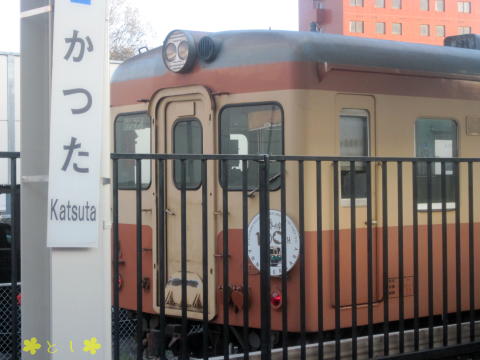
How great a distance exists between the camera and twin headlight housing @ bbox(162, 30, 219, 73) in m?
6.43

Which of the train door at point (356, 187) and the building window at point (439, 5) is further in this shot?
the building window at point (439, 5)

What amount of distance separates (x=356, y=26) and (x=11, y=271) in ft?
206

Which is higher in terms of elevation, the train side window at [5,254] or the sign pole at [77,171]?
the sign pole at [77,171]

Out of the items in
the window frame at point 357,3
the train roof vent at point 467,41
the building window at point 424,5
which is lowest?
the train roof vent at point 467,41

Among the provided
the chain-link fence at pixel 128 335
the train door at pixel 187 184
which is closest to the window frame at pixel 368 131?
the train door at pixel 187 184

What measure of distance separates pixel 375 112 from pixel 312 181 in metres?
0.89

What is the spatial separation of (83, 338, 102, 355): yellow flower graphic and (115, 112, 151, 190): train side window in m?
4.17

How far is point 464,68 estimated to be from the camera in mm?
7008

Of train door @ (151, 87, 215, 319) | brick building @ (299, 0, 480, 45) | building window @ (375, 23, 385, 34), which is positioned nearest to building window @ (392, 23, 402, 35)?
brick building @ (299, 0, 480, 45)

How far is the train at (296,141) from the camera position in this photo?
600 cm

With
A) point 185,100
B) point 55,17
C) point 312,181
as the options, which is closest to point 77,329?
point 55,17

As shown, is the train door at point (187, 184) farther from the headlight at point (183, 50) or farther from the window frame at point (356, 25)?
the window frame at point (356, 25)

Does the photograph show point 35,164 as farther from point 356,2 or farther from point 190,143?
point 356,2

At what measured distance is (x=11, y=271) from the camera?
374cm
